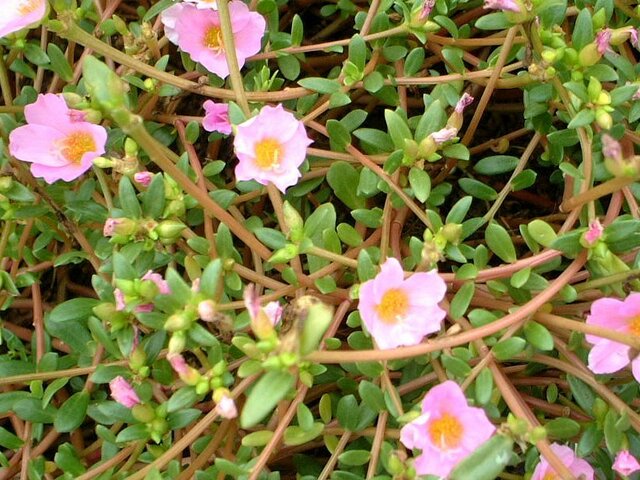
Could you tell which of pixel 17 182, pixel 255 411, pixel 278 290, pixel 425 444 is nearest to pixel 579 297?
pixel 425 444

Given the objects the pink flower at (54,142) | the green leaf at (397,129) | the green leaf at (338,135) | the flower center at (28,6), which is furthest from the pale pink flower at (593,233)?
the flower center at (28,6)

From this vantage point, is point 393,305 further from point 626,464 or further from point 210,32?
point 210,32

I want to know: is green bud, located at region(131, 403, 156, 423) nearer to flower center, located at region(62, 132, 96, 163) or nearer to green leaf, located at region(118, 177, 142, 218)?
green leaf, located at region(118, 177, 142, 218)

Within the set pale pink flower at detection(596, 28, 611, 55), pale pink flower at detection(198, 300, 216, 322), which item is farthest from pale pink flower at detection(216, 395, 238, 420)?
pale pink flower at detection(596, 28, 611, 55)

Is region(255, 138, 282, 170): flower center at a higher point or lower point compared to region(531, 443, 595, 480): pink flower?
higher

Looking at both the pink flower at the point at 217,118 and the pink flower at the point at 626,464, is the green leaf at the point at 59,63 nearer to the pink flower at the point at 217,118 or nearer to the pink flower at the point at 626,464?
the pink flower at the point at 217,118

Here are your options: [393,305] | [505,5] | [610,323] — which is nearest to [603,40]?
[505,5]

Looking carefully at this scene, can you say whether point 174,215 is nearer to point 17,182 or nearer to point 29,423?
point 17,182
